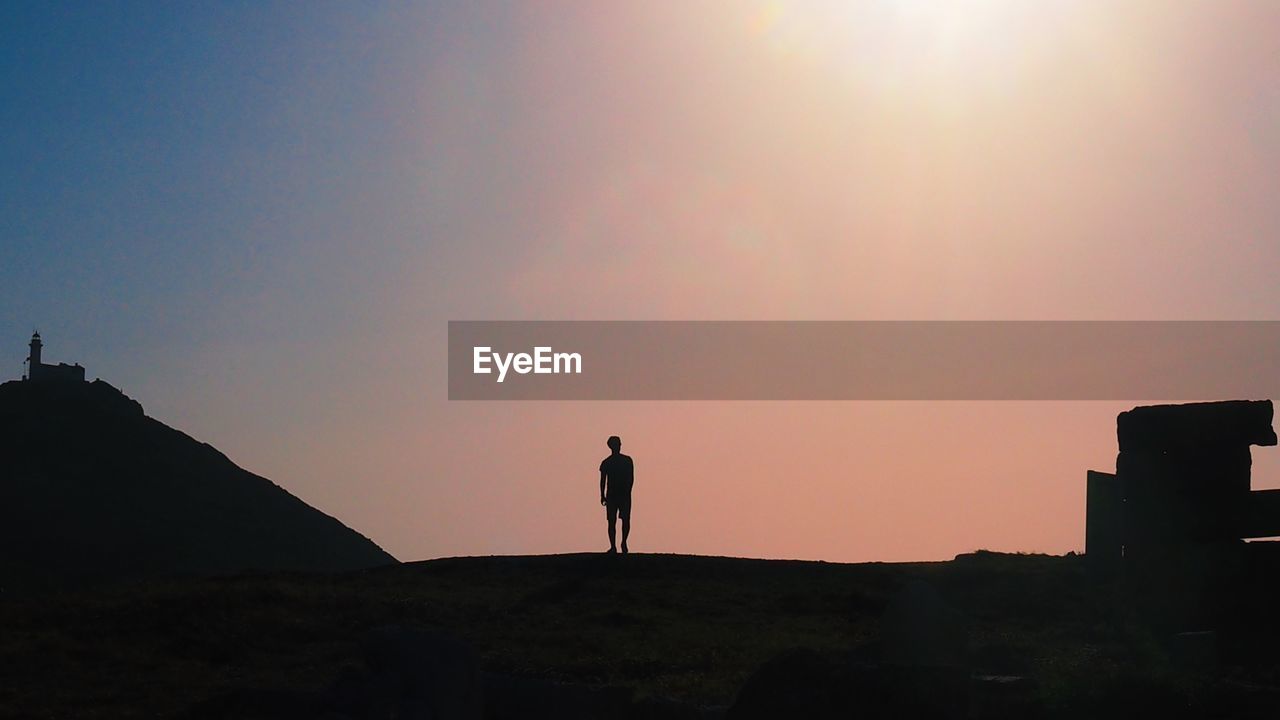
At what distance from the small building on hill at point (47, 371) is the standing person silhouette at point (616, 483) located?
8215cm

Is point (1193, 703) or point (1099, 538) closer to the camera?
point (1193, 703)

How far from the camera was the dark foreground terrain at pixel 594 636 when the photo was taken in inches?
459

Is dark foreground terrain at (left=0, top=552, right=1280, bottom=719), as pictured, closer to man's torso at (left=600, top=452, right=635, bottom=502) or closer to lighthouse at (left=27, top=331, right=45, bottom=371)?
man's torso at (left=600, top=452, right=635, bottom=502)

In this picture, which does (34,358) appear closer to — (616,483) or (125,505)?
(125,505)

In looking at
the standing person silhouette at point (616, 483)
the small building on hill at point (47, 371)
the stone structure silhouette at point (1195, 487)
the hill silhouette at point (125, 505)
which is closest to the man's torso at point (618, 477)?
the standing person silhouette at point (616, 483)

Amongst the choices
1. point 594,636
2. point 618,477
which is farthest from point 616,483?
point 594,636

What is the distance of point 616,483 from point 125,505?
216ft

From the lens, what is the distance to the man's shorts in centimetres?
2322

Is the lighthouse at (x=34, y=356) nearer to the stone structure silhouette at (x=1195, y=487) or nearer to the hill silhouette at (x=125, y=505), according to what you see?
the hill silhouette at (x=125, y=505)

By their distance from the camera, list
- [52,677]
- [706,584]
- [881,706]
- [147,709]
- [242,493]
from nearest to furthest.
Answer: [881,706] → [147,709] → [52,677] → [706,584] → [242,493]

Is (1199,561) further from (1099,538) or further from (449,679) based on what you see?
(449,679)

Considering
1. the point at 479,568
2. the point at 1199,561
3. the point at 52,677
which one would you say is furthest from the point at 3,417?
the point at 1199,561

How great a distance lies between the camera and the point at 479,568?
2367 centimetres

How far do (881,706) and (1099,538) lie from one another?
10874 millimetres
